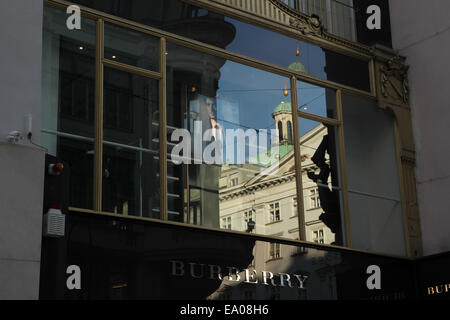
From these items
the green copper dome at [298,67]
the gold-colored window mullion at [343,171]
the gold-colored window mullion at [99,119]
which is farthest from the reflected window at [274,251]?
the green copper dome at [298,67]

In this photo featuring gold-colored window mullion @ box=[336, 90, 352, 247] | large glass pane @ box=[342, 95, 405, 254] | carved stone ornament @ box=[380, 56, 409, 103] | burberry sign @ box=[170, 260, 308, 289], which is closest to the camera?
burberry sign @ box=[170, 260, 308, 289]

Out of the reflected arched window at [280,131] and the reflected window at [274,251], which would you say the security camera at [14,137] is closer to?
the reflected window at [274,251]

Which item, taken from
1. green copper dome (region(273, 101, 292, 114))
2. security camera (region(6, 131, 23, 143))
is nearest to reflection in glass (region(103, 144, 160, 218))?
→ security camera (region(6, 131, 23, 143))

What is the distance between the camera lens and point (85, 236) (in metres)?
13.4

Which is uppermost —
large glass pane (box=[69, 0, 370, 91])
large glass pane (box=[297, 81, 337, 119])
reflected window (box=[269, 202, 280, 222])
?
large glass pane (box=[69, 0, 370, 91])

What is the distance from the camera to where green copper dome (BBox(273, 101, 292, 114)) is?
669 inches

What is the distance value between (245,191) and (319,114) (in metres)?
2.89

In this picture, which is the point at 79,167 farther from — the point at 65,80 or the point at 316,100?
the point at 316,100

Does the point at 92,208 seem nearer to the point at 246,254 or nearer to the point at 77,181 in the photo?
the point at 77,181

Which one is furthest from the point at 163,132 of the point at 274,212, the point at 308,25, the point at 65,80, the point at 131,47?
the point at 308,25

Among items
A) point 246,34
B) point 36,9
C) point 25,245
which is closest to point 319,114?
point 246,34

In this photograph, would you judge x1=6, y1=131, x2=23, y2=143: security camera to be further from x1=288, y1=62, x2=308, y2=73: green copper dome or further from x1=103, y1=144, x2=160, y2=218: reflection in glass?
x1=288, y1=62, x2=308, y2=73: green copper dome

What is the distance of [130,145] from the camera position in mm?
14703

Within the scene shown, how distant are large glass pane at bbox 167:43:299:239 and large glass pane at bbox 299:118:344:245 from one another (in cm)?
36
